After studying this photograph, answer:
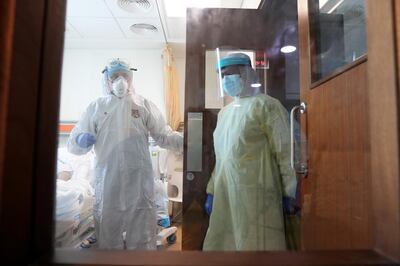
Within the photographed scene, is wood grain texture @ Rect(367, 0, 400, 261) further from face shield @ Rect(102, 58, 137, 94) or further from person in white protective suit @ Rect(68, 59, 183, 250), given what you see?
face shield @ Rect(102, 58, 137, 94)

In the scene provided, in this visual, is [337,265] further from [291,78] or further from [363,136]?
[291,78]

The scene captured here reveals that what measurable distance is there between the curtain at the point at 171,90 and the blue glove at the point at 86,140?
510mm

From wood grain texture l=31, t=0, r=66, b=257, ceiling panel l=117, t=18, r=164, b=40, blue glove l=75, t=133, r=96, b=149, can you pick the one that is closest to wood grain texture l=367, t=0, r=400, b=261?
wood grain texture l=31, t=0, r=66, b=257

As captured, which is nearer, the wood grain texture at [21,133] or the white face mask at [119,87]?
the wood grain texture at [21,133]

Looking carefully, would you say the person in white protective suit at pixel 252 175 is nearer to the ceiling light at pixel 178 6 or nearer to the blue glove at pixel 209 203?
the blue glove at pixel 209 203

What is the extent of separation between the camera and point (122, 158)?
1586 millimetres

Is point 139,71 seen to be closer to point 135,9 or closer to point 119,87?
point 119,87

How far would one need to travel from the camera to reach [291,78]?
1429 millimetres

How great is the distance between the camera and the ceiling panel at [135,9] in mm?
2174

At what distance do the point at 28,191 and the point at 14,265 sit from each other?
0.28 feet

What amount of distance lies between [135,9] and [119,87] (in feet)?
3.12

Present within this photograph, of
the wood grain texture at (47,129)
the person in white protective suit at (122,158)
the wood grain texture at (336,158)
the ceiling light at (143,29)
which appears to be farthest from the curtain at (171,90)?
the wood grain texture at (47,129)

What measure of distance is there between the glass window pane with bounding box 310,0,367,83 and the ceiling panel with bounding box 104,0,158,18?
161cm

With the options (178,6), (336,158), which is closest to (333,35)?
(336,158)
